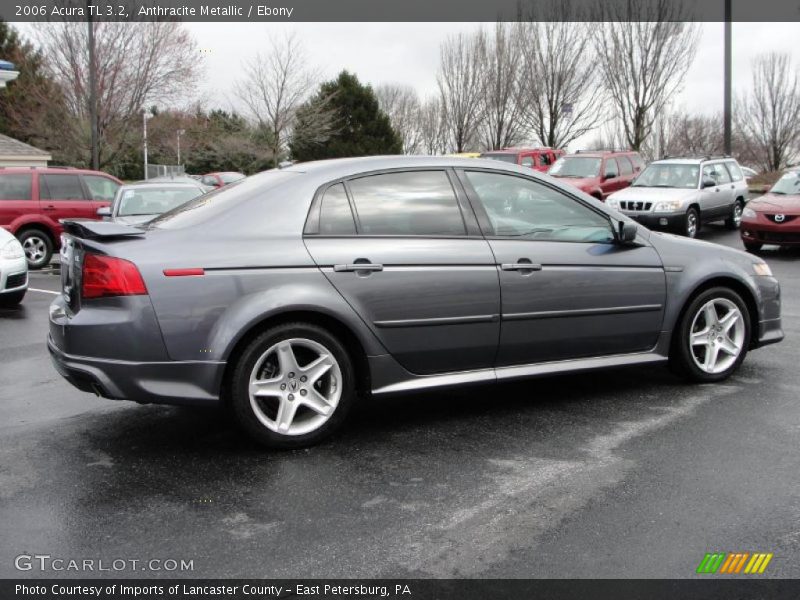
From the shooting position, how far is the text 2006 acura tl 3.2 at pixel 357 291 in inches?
168

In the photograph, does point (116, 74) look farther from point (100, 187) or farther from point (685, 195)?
point (685, 195)

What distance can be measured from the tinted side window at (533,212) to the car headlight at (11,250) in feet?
21.8

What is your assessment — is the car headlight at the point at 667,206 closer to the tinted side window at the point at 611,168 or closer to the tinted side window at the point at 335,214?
the tinted side window at the point at 611,168

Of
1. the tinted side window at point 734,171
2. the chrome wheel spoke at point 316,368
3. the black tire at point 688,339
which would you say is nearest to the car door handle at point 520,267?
the chrome wheel spoke at point 316,368

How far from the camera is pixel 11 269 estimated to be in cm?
965

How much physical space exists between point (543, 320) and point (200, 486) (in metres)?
2.20

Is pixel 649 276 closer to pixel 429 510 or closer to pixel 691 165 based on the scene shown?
pixel 429 510

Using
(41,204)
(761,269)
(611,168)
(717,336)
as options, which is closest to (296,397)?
(717,336)

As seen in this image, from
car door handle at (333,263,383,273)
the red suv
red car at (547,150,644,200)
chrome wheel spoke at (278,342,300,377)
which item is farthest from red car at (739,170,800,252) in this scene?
chrome wheel spoke at (278,342,300,377)

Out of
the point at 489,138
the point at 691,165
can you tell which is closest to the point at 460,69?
the point at 489,138

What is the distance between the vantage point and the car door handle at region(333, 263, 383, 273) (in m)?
4.55

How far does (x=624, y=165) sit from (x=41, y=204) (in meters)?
13.7

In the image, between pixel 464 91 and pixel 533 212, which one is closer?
pixel 533 212

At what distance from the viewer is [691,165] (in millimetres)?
17734
